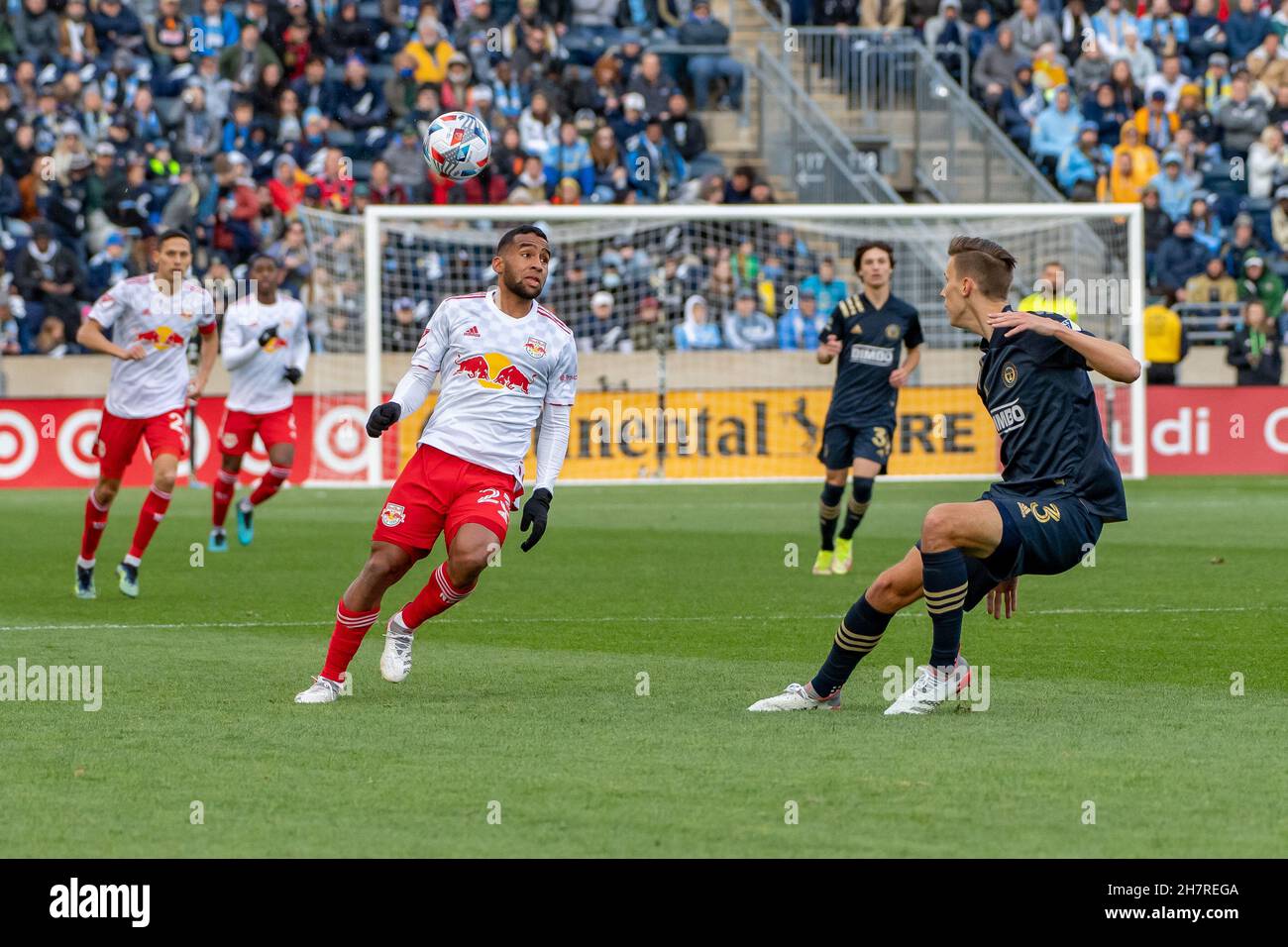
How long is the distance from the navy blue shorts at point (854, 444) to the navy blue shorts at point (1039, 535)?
7.13 m

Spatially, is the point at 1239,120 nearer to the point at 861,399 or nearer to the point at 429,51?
the point at 429,51

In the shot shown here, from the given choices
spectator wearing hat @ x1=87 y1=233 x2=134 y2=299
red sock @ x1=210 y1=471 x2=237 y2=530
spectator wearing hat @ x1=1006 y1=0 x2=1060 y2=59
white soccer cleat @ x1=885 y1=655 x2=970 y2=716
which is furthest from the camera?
spectator wearing hat @ x1=1006 y1=0 x2=1060 y2=59

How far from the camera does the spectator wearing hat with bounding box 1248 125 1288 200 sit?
29.9 meters

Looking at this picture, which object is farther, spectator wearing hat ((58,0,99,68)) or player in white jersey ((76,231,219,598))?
spectator wearing hat ((58,0,99,68))

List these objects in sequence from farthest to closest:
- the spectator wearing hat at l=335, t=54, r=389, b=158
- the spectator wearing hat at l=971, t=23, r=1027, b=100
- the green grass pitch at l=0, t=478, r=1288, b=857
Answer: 1. the spectator wearing hat at l=971, t=23, r=1027, b=100
2. the spectator wearing hat at l=335, t=54, r=389, b=158
3. the green grass pitch at l=0, t=478, r=1288, b=857

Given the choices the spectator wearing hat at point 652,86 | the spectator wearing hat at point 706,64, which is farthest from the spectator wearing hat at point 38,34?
the spectator wearing hat at point 706,64

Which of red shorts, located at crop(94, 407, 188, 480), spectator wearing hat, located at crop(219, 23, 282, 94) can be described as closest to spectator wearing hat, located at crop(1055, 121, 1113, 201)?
spectator wearing hat, located at crop(219, 23, 282, 94)

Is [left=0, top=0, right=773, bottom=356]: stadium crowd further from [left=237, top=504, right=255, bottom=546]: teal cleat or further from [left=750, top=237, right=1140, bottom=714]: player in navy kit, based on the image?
[left=750, top=237, right=1140, bottom=714]: player in navy kit

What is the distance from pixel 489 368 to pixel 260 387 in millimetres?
8524

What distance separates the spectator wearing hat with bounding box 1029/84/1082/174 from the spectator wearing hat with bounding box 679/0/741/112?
14.1 ft

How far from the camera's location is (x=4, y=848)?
5.97 metres

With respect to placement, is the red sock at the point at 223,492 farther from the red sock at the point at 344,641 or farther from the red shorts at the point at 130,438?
the red sock at the point at 344,641

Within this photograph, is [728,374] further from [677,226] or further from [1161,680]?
[1161,680]

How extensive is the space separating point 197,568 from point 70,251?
455 inches
